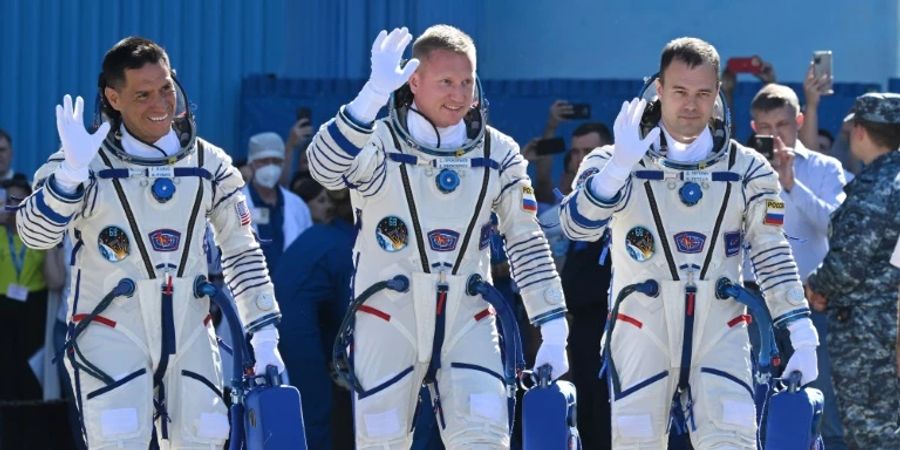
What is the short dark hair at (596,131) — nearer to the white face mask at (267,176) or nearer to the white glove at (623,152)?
the white face mask at (267,176)

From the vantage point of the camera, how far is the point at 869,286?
7422 mm

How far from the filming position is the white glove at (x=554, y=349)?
618 cm

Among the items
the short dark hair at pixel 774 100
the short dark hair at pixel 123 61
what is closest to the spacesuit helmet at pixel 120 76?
the short dark hair at pixel 123 61

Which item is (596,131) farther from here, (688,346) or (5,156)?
(5,156)

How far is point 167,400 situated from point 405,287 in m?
0.89

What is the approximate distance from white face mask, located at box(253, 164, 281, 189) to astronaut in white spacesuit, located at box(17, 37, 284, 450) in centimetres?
355

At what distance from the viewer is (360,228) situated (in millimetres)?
6312

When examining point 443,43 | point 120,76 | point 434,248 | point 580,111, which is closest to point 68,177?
point 120,76

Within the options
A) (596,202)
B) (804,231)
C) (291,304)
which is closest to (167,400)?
(596,202)

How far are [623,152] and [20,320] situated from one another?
164 inches

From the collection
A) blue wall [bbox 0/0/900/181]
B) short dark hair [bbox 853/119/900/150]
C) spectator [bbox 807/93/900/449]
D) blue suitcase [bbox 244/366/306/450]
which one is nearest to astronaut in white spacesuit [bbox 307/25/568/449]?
blue suitcase [bbox 244/366/306/450]

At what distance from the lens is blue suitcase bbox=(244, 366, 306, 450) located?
233 inches

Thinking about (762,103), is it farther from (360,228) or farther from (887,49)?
(887,49)

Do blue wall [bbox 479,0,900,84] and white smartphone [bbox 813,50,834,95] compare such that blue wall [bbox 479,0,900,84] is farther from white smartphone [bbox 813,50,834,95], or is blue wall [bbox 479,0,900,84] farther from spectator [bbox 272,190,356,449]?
spectator [bbox 272,190,356,449]
